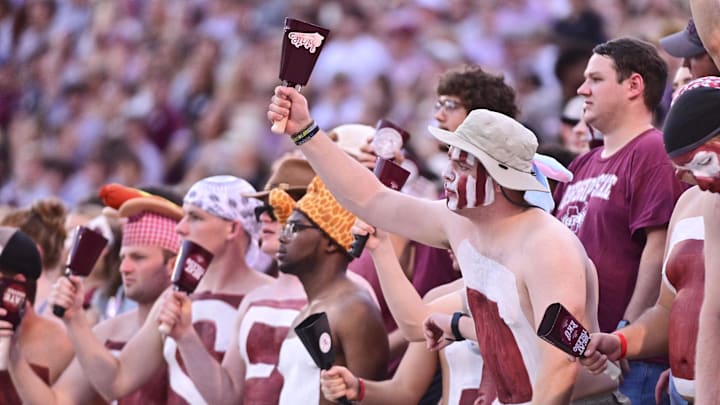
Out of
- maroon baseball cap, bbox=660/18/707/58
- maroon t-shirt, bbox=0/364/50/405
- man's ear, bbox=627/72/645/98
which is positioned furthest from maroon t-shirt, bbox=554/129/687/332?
maroon t-shirt, bbox=0/364/50/405

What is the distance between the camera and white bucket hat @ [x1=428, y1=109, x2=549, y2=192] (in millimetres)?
5398

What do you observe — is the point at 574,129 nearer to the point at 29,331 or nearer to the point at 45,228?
the point at 29,331

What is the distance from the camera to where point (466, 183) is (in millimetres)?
5434

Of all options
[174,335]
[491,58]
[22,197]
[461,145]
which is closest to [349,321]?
[174,335]

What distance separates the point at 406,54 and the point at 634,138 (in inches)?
236

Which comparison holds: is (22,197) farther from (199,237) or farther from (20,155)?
(199,237)

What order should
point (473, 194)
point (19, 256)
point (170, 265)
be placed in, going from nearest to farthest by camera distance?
point (473, 194), point (19, 256), point (170, 265)

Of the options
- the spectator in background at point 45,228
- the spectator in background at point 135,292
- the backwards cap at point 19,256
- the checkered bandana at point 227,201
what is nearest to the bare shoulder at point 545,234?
the checkered bandana at point 227,201

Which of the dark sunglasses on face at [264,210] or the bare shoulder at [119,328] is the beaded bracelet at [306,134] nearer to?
the dark sunglasses on face at [264,210]

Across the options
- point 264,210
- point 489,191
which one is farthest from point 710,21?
point 264,210

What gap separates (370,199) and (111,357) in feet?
7.96

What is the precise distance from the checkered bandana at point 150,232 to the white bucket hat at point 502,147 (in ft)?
10.2

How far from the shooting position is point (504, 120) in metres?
5.50

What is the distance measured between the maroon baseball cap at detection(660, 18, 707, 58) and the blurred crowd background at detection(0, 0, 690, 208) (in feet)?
5.58
